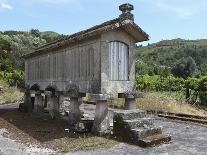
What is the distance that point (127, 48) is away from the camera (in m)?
12.0

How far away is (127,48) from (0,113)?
31.6ft

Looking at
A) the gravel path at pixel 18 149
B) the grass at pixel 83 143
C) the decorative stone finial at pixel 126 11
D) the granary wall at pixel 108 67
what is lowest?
the gravel path at pixel 18 149

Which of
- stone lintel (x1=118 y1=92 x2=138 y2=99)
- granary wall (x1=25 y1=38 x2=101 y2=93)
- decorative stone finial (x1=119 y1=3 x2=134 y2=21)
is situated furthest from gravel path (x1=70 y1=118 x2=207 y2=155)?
decorative stone finial (x1=119 y1=3 x2=134 y2=21)

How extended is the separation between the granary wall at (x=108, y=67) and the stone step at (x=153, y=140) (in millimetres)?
2111

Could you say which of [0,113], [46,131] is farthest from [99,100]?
[0,113]

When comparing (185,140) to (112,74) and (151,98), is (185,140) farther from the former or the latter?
(151,98)

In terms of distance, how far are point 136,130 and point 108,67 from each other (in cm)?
240

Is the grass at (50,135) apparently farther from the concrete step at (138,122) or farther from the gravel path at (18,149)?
the concrete step at (138,122)

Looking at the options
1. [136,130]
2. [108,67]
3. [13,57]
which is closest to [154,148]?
[136,130]

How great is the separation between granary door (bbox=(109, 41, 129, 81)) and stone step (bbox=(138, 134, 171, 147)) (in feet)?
8.13

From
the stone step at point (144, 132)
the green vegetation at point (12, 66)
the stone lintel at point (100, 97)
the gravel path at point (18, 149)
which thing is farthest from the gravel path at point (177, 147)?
the green vegetation at point (12, 66)

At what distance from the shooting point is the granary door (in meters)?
11.5

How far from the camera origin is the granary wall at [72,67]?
1150 cm

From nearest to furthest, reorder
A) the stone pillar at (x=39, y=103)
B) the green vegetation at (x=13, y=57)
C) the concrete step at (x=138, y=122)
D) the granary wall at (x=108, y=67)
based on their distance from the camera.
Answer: the concrete step at (x=138, y=122)
the granary wall at (x=108, y=67)
the stone pillar at (x=39, y=103)
the green vegetation at (x=13, y=57)
